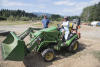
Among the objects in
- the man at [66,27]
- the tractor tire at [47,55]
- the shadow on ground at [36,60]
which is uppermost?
the man at [66,27]

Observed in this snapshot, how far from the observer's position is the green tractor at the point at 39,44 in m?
5.11

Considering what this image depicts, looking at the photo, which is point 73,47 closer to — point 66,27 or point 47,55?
point 66,27

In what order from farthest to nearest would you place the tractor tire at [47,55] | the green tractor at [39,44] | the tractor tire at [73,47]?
the tractor tire at [73,47], the tractor tire at [47,55], the green tractor at [39,44]

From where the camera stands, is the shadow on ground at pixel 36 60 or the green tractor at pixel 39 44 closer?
the green tractor at pixel 39 44

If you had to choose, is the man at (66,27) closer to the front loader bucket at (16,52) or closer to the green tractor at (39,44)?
the green tractor at (39,44)

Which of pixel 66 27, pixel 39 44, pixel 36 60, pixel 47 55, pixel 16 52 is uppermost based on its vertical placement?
pixel 66 27

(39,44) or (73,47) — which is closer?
(39,44)

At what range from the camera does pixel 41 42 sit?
19.7ft

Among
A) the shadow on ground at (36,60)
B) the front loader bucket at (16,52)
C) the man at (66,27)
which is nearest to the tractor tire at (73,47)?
the shadow on ground at (36,60)

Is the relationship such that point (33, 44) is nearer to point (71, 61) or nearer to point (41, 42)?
point (41, 42)

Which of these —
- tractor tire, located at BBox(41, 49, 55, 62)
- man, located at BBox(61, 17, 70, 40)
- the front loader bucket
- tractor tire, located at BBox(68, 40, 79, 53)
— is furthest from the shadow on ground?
man, located at BBox(61, 17, 70, 40)

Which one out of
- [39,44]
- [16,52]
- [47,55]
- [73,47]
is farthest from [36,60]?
[73,47]

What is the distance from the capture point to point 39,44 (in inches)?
234

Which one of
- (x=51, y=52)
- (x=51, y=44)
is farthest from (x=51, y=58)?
(x=51, y=44)
